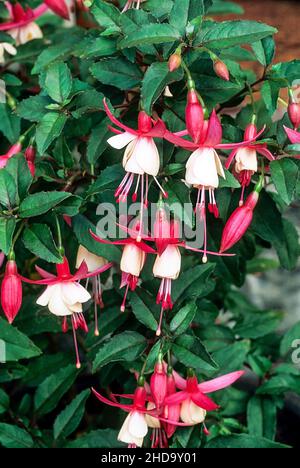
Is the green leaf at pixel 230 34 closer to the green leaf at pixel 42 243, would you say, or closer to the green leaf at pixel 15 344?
the green leaf at pixel 42 243

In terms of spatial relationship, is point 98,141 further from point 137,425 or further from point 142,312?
point 137,425

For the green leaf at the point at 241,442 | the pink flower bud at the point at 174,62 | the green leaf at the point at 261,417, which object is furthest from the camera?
the green leaf at the point at 261,417

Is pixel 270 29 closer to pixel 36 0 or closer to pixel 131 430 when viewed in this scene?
pixel 131 430

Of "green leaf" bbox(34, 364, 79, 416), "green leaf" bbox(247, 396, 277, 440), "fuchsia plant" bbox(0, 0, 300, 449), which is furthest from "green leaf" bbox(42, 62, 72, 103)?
"green leaf" bbox(247, 396, 277, 440)

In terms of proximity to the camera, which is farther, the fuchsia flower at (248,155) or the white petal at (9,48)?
the white petal at (9,48)

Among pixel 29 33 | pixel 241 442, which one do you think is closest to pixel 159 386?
pixel 241 442

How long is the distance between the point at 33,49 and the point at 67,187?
368 mm

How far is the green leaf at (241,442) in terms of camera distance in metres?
1.12

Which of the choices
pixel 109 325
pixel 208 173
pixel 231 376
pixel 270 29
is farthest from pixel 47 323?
pixel 270 29

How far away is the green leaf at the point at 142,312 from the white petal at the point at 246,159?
0.85 ft

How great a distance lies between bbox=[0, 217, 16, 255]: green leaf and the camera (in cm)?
89

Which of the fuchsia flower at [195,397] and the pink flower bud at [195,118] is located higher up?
the pink flower bud at [195,118]

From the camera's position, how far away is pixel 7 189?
93cm

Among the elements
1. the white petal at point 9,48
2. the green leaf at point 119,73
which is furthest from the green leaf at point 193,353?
the white petal at point 9,48
